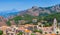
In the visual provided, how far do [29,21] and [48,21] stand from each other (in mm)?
1289

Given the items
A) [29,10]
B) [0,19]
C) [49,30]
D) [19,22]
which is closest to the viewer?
[49,30]

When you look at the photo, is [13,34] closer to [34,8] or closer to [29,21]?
[29,21]

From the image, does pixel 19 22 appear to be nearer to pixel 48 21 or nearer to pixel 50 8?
pixel 48 21

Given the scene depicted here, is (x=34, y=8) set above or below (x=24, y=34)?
above

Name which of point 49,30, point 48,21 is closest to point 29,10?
point 48,21

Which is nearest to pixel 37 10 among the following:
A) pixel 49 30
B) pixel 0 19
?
pixel 0 19

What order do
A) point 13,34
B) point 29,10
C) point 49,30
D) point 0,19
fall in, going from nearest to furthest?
1. point 13,34
2. point 49,30
3. point 0,19
4. point 29,10

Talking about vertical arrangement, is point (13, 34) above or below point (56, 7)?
below

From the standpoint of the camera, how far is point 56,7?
17.3 m

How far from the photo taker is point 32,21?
38.9ft

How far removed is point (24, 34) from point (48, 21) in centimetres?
454

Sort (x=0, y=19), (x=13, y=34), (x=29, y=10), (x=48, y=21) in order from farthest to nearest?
(x=29, y=10), (x=48, y=21), (x=0, y=19), (x=13, y=34)

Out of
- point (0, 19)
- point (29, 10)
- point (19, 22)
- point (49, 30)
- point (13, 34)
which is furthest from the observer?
point (29, 10)

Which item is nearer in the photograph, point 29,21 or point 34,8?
point 29,21
